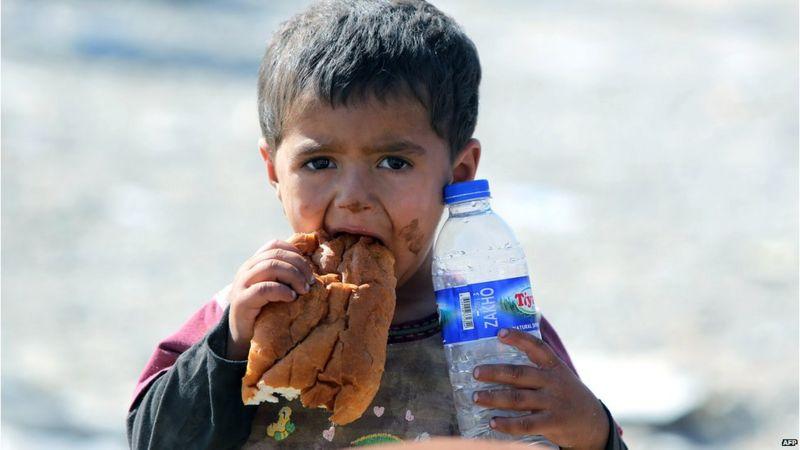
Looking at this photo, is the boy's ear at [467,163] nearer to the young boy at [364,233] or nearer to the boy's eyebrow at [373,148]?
the young boy at [364,233]

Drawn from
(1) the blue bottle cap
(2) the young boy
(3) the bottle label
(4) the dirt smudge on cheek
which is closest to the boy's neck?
(2) the young boy

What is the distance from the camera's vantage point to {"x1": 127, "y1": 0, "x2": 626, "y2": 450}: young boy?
3385mm

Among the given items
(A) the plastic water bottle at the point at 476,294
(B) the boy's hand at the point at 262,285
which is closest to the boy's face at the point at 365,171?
(A) the plastic water bottle at the point at 476,294

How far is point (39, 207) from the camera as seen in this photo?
9875 mm

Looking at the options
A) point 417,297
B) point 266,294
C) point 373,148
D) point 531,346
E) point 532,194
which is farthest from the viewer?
point 532,194

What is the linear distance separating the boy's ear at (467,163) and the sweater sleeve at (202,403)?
2.94 ft

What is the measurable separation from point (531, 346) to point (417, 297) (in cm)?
57

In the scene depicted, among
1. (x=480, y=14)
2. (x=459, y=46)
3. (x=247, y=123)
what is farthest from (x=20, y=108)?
(x=459, y=46)

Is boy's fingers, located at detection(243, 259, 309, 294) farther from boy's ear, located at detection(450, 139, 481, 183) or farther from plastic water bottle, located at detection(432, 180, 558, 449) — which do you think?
boy's ear, located at detection(450, 139, 481, 183)

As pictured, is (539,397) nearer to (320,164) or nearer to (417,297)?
(417,297)

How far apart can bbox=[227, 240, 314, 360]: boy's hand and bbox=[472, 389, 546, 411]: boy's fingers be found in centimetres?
56

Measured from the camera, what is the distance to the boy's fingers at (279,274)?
3318mm

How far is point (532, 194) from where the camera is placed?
10789 mm

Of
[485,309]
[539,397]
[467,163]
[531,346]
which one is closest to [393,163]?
[467,163]
